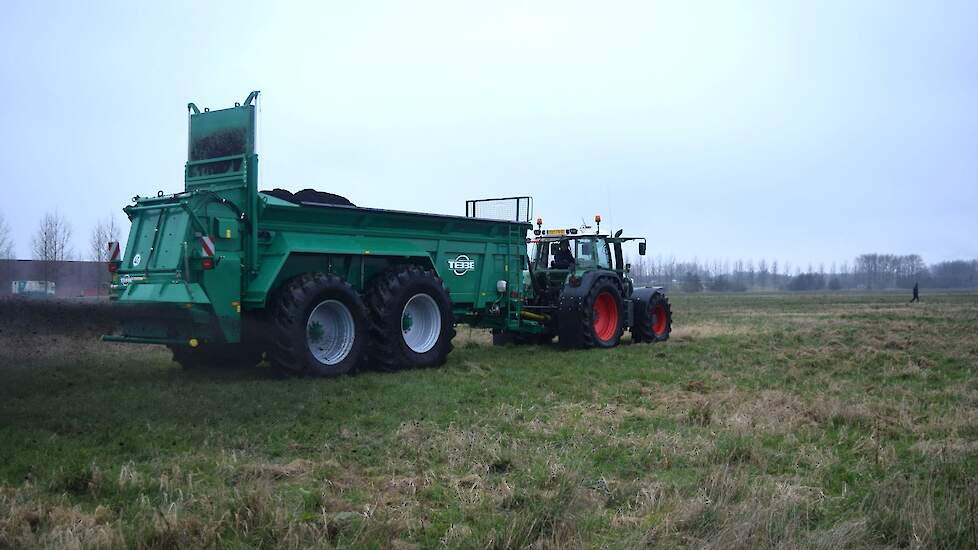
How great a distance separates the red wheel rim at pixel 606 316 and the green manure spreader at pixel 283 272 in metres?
2.86

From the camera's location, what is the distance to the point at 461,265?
43.3ft

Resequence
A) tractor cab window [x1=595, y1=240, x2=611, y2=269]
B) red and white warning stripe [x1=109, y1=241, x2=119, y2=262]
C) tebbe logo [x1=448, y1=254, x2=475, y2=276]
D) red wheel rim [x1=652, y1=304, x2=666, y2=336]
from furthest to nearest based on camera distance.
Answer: red wheel rim [x1=652, y1=304, x2=666, y2=336] → tractor cab window [x1=595, y1=240, x2=611, y2=269] → tebbe logo [x1=448, y1=254, x2=475, y2=276] → red and white warning stripe [x1=109, y1=241, x2=119, y2=262]

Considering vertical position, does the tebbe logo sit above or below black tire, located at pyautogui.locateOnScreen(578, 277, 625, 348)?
above

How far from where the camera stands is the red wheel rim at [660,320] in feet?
57.7

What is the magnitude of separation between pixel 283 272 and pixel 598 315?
7.22 metres

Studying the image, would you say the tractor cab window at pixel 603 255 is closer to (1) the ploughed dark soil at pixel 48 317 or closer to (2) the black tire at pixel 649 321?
(2) the black tire at pixel 649 321

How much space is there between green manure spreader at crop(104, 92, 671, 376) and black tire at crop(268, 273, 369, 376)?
0.02 meters

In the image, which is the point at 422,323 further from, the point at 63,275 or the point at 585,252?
the point at 63,275

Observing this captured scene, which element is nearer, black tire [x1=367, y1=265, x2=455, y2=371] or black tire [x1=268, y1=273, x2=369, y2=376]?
black tire [x1=268, y1=273, x2=369, y2=376]

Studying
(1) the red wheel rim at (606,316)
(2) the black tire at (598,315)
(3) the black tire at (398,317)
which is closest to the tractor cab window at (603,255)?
(2) the black tire at (598,315)

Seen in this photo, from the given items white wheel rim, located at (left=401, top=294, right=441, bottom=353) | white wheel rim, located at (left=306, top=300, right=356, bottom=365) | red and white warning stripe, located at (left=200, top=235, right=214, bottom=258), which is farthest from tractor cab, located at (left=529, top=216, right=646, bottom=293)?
red and white warning stripe, located at (left=200, top=235, right=214, bottom=258)

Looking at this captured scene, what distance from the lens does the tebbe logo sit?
13031 mm

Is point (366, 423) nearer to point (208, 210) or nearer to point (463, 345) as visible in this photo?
point (208, 210)

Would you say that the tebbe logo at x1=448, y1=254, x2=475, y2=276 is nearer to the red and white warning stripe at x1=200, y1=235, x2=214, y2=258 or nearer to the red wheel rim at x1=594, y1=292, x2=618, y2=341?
the red wheel rim at x1=594, y1=292, x2=618, y2=341
